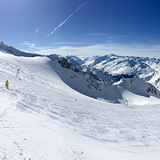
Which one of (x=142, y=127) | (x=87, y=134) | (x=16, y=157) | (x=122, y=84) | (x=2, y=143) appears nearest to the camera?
(x=16, y=157)

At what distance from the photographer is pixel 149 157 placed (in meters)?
8.74

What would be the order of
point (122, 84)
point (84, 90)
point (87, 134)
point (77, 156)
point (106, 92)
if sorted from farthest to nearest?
1. point (122, 84)
2. point (106, 92)
3. point (84, 90)
4. point (87, 134)
5. point (77, 156)

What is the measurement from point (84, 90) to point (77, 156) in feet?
179

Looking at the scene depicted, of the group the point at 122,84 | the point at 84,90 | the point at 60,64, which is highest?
the point at 60,64

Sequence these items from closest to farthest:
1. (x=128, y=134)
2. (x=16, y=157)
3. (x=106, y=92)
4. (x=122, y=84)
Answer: (x=16, y=157) → (x=128, y=134) → (x=106, y=92) → (x=122, y=84)

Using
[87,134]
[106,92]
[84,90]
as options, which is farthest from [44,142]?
[106,92]

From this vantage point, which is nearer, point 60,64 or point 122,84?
point 60,64

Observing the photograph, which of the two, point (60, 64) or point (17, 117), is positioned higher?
point (60, 64)

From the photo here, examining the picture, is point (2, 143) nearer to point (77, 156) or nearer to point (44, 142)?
point (44, 142)

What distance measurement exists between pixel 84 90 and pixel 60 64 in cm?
2629

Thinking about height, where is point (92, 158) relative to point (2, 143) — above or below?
below

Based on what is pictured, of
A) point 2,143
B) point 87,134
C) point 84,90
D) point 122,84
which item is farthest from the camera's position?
point 122,84

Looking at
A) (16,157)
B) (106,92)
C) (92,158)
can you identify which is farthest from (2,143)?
(106,92)

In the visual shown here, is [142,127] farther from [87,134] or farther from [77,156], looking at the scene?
[77,156]
